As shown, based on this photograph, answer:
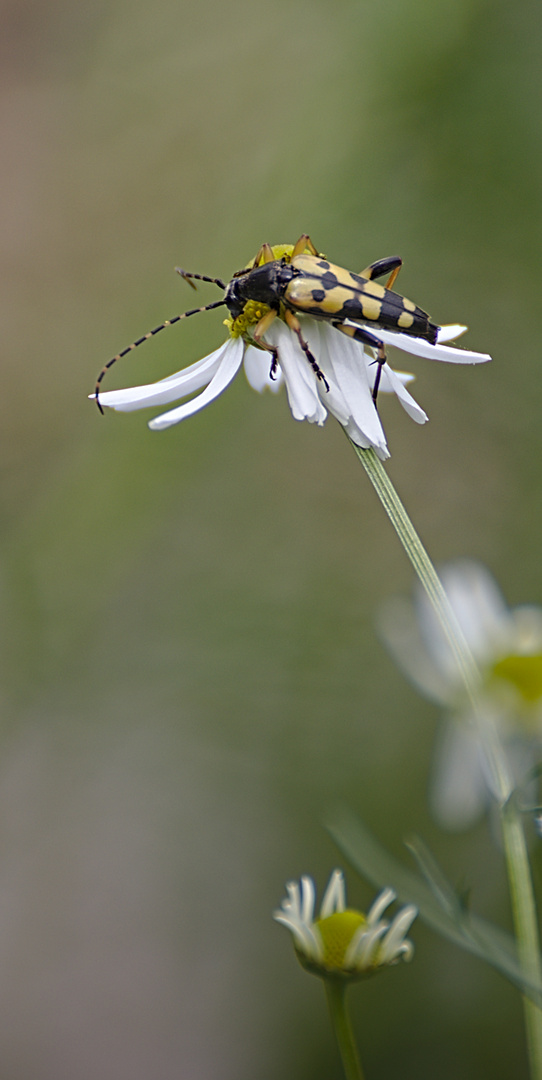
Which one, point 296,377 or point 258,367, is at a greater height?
point 258,367

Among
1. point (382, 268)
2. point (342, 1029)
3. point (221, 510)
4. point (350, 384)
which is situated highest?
point (221, 510)

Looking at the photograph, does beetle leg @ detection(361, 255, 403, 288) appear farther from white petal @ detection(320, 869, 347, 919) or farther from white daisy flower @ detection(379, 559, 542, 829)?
white petal @ detection(320, 869, 347, 919)

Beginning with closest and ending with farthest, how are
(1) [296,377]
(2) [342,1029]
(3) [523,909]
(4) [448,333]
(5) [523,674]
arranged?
(3) [523,909] < (2) [342,1029] < (1) [296,377] < (4) [448,333] < (5) [523,674]

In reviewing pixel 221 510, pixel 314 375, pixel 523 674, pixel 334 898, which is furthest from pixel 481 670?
pixel 221 510

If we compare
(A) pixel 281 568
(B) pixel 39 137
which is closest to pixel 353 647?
(A) pixel 281 568

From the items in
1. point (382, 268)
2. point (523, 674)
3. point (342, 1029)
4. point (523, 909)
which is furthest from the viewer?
point (523, 674)

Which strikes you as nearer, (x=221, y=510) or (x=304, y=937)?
(x=304, y=937)

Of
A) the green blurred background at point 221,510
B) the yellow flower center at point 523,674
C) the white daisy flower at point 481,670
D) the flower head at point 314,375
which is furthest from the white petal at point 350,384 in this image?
the green blurred background at point 221,510

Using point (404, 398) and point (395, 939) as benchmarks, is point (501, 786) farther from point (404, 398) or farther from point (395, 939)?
point (404, 398)
